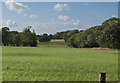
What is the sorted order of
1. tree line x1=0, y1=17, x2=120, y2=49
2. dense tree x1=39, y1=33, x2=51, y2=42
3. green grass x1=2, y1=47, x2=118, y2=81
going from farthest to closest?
dense tree x1=39, y1=33, x2=51, y2=42 → tree line x1=0, y1=17, x2=120, y2=49 → green grass x1=2, y1=47, x2=118, y2=81

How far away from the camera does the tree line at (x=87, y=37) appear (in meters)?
40.0

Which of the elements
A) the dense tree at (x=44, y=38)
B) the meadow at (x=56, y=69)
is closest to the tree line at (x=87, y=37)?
the dense tree at (x=44, y=38)

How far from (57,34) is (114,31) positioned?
429 ft

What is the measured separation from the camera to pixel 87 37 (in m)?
90.6

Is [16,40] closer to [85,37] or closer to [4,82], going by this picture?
[85,37]

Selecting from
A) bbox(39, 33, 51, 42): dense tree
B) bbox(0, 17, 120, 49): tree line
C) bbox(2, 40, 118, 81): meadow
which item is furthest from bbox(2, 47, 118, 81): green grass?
bbox(39, 33, 51, 42): dense tree

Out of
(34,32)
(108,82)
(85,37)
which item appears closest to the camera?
(108,82)

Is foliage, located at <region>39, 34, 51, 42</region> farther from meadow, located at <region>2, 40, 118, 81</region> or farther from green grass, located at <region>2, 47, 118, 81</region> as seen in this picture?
green grass, located at <region>2, 47, 118, 81</region>

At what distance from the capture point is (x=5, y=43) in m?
107

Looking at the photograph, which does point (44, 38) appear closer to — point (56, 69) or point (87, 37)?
point (87, 37)

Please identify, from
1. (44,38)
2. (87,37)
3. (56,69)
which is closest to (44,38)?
(44,38)

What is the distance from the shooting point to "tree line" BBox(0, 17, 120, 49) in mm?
39969

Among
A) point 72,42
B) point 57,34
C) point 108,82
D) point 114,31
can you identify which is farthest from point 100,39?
point 57,34

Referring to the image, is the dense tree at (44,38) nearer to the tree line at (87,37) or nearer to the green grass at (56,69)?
the tree line at (87,37)
